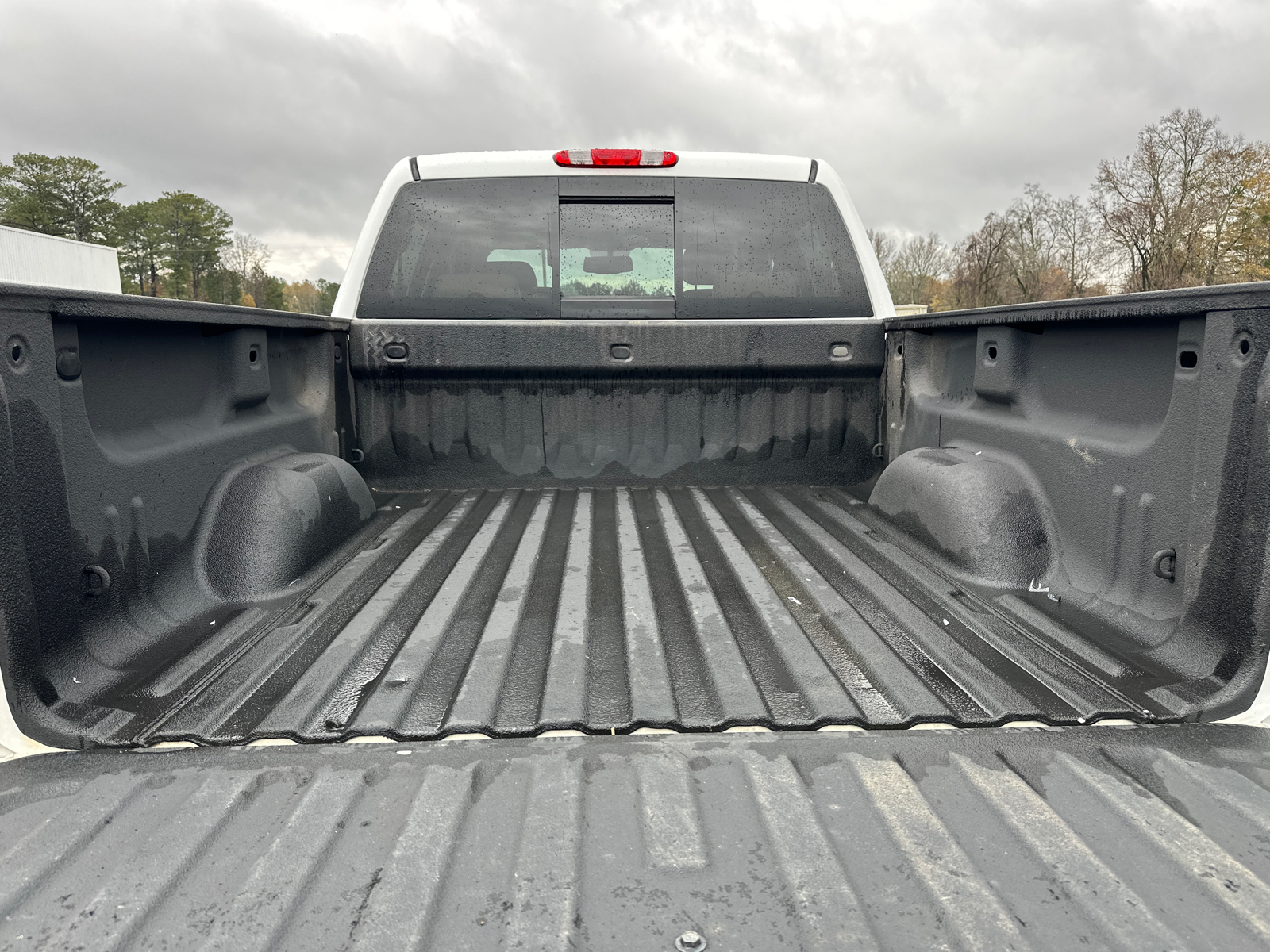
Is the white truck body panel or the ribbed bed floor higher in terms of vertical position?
the white truck body panel

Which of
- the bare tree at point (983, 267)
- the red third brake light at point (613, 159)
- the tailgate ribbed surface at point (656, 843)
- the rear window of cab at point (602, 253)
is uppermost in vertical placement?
the bare tree at point (983, 267)

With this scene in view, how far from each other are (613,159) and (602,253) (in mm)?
371

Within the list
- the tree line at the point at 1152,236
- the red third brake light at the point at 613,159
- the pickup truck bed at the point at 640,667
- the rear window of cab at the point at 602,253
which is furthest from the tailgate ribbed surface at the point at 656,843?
the tree line at the point at 1152,236

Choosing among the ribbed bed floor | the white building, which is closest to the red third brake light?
the ribbed bed floor

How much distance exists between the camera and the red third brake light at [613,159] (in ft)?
10.3

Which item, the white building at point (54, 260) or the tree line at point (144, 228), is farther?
the tree line at point (144, 228)

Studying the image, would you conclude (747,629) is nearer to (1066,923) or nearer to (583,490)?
(1066,923)

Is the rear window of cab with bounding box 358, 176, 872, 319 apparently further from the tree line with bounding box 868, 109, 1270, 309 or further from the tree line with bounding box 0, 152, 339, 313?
the tree line with bounding box 0, 152, 339, 313

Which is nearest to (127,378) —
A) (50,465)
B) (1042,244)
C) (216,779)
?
(50,465)

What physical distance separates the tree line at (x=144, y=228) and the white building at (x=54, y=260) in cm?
490

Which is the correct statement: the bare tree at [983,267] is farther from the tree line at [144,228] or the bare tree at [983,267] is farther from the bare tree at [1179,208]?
the tree line at [144,228]

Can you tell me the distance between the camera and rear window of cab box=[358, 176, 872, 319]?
3145 mm

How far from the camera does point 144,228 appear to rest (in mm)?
65938

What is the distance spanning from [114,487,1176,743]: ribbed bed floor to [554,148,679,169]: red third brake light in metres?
1.45
